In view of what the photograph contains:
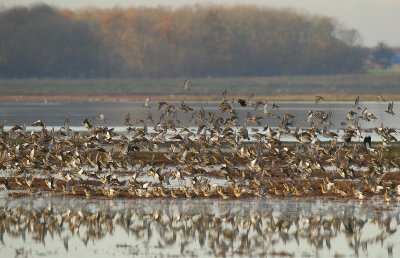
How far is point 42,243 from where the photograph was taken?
22141mm

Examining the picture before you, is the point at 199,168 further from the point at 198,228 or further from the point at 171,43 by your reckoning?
the point at 171,43

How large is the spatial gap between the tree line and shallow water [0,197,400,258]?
112m

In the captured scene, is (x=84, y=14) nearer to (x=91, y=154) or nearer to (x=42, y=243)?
(x=91, y=154)

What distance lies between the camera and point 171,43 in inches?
6093

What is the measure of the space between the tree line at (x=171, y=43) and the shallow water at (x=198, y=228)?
111706mm

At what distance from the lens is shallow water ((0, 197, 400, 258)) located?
2148 cm

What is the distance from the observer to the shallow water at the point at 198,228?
2148 centimetres

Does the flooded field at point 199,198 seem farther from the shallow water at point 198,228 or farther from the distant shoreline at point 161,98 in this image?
the distant shoreline at point 161,98

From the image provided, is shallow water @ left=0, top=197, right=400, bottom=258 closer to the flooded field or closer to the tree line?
the flooded field

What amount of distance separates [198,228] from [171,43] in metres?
132

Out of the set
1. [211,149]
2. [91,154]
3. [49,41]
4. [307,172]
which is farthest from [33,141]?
[49,41]

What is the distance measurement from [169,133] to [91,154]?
11.1 m

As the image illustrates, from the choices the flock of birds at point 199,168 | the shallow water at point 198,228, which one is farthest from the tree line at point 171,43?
the shallow water at point 198,228

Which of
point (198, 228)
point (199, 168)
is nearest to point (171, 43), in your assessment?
point (199, 168)
